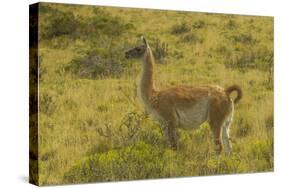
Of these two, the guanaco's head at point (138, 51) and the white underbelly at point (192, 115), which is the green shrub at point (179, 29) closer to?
the guanaco's head at point (138, 51)

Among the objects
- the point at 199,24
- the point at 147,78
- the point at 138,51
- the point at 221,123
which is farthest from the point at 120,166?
the point at 199,24

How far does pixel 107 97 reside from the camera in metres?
11.4

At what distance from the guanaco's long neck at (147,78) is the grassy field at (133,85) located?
106 millimetres

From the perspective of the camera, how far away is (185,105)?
11.9m

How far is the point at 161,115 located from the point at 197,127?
68 centimetres

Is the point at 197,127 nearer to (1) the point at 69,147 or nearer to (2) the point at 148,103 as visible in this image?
(2) the point at 148,103

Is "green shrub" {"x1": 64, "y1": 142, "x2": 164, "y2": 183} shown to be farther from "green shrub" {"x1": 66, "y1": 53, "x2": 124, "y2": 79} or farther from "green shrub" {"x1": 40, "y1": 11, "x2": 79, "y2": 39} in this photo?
"green shrub" {"x1": 40, "y1": 11, "x2": 79, "y2": 39}

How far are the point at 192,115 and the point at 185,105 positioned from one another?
199 mm

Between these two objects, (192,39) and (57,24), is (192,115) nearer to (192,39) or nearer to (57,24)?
(192,39)

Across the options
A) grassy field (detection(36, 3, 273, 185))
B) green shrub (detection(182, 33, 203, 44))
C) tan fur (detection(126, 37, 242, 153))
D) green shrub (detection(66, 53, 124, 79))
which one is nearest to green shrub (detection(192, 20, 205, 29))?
grassy field (detection(36, 3, 273, 185))

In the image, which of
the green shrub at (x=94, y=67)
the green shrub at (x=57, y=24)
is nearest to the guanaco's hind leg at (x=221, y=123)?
the green shrub at (x=94, y=67)

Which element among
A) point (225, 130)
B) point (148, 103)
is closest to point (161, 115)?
point (148, 103)

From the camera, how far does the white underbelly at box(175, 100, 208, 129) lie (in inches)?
466

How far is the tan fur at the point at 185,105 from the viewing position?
11695 millimetres
